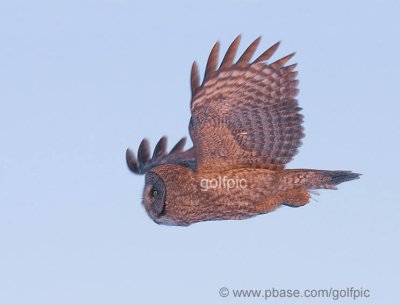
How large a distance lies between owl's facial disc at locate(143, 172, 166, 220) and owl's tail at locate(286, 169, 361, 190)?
182 cm

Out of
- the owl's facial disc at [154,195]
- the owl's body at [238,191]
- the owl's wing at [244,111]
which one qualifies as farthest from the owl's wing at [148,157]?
the owl's wing at [244,111]

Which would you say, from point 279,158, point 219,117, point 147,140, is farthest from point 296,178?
point 147,140

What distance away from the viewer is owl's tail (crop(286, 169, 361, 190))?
16922mm

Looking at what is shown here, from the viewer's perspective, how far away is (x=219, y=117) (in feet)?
53.5

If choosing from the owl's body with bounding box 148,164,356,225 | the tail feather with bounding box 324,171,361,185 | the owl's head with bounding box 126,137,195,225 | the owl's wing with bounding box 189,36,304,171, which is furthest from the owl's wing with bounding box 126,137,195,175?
the tail feather with bounding box 324,171,361,185

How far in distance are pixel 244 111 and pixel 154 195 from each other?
6.80 feet

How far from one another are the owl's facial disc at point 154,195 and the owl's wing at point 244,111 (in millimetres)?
827

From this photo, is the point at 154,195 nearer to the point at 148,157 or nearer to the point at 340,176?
the point at 148,157

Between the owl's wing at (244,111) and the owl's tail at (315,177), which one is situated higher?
the owl's wing at (244,111)

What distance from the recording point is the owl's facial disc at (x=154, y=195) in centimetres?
1733

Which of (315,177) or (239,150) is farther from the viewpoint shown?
(315,177)

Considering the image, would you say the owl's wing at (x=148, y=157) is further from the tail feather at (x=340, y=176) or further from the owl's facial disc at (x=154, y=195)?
the tail feather at (x=340, y=176)

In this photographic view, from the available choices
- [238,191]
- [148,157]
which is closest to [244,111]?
[238,191]

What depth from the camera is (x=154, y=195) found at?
17594mm
